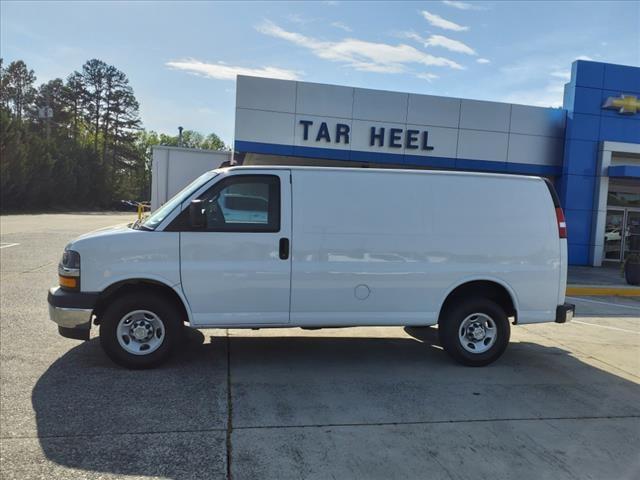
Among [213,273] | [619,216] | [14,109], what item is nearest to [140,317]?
[213,273]

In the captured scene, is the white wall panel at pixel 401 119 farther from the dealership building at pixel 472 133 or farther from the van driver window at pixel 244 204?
the van driver window at pixel 244 204

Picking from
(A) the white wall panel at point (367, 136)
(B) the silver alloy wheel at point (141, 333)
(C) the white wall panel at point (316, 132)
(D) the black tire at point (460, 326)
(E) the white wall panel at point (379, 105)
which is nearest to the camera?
(B) the silver alloy wheel at point (141, 333)

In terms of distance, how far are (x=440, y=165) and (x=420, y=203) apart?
1243 centimetres

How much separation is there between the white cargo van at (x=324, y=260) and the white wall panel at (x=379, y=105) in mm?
11473

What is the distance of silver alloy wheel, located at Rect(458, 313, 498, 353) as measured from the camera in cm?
588

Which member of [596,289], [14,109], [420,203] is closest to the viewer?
[420,203]

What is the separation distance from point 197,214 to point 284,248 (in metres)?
0.93

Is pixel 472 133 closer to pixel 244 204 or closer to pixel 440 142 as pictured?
pixel 440 142

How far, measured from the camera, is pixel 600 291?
41.2 feet

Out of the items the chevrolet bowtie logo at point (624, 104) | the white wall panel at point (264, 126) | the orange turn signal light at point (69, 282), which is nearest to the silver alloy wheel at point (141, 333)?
the orange turn signal light at point (69, 282)

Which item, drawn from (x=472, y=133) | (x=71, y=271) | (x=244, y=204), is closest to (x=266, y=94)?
(x=472, y=133)

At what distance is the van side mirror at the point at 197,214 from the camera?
5.18 m

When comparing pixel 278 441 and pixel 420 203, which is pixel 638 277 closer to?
pixel 420 203

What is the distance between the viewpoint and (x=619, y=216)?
19.4m
